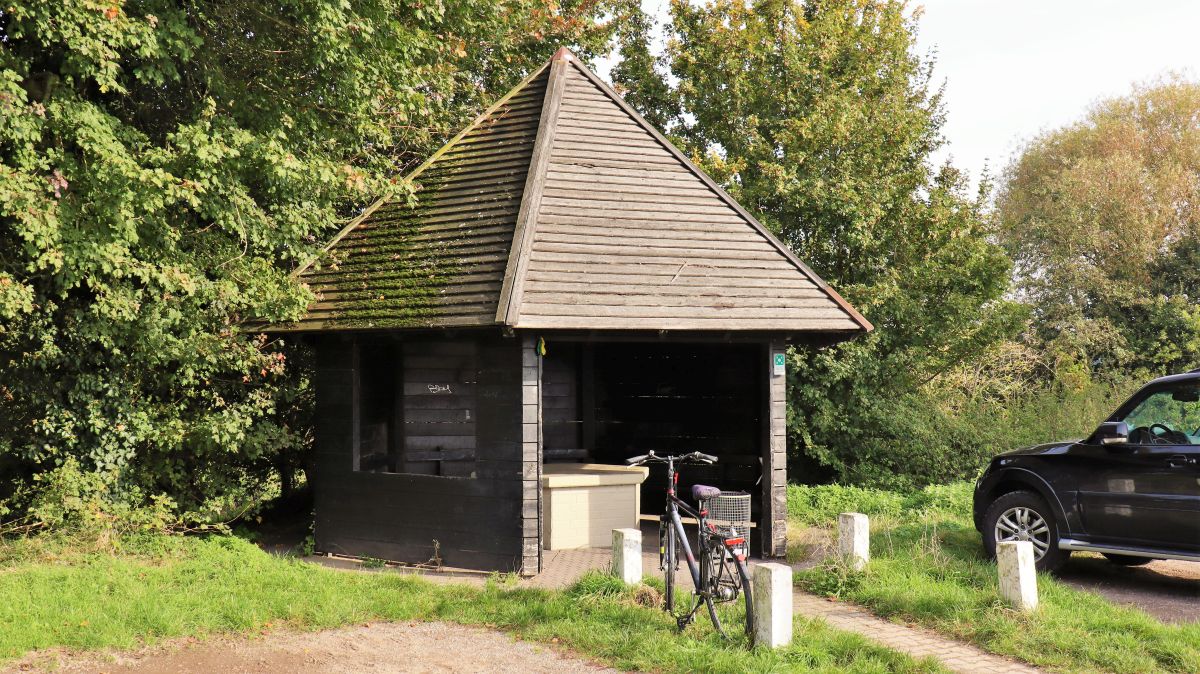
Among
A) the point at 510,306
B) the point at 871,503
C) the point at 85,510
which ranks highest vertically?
the point at 510,306

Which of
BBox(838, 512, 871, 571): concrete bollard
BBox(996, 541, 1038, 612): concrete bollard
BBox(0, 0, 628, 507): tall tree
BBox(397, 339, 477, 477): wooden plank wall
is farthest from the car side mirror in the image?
BBox(0, 0, 628, 507): tall tree

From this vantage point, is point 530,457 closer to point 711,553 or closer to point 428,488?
point 428,488

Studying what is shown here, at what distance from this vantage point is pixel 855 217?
1738 cm

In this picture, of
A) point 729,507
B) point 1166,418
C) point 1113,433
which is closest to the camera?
point 729,507

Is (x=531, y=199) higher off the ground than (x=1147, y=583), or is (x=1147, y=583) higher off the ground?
(x=531, y=199)

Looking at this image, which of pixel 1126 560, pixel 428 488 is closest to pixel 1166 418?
pixel 1126 560

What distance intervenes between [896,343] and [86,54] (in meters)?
14.0

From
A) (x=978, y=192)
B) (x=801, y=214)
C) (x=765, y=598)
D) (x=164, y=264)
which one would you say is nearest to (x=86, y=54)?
(x=164, y=264)

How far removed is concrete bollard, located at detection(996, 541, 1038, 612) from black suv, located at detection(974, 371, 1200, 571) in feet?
5.32

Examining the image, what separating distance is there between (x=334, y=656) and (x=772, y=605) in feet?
9.94

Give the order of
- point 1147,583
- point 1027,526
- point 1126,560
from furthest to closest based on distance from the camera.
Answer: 1. point 1126,560
2. point 1027,526
3. point 1147,583

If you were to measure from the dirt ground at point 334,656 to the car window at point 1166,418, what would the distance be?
5388mm

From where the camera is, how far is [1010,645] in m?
6.79

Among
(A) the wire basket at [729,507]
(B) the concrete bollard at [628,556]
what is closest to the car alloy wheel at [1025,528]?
(A) the wire basket at [729,507]
